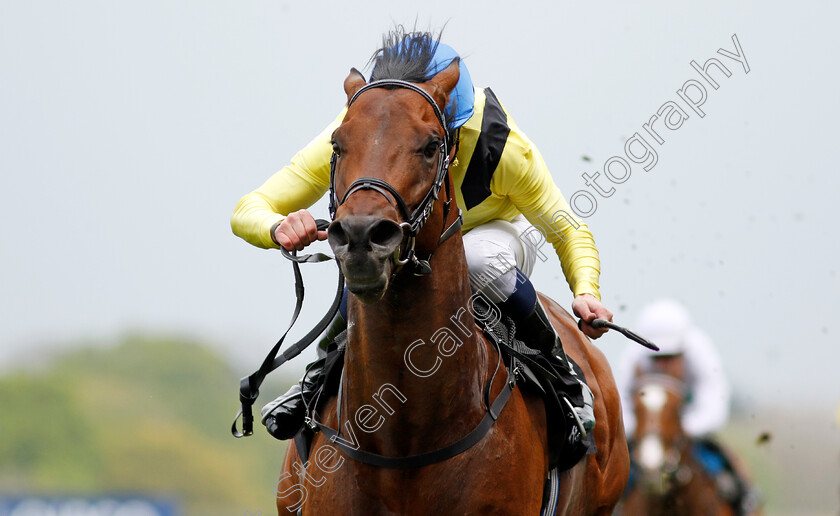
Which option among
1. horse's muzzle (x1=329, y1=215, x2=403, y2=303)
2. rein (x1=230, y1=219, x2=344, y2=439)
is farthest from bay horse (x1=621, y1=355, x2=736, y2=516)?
horse's muzzle (x1=329, y1=215, x2=403, y2=303)

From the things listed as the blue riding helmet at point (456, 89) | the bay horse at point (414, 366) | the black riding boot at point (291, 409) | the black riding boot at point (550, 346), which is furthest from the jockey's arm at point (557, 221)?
the black riding boot at point (291, 409)

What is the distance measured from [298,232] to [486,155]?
33.8 inches

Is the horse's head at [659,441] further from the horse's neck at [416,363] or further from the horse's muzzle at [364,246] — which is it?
the horse's muzzle at [364,246]

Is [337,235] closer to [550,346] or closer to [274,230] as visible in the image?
[274,230]

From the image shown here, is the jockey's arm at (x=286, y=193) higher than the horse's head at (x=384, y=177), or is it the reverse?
the horse's head at (x=384, y=177)

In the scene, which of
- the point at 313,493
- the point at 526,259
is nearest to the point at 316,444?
the point at 313,493

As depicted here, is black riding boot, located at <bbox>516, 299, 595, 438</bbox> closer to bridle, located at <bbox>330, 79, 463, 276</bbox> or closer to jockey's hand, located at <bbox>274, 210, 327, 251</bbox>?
bridle, located at <bbox>330, 79, 463, 276</bbox>

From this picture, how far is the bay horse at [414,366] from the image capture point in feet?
7.84

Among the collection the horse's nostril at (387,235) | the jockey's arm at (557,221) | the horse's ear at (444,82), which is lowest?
the horse's nostril at (387,235)

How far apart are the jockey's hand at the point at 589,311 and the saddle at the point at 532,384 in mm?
165

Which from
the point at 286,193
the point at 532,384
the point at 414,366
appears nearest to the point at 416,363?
the point at 414,366

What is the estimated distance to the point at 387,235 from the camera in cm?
220

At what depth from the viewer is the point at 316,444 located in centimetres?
297

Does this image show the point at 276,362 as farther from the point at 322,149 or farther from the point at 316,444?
the point at 322,149
